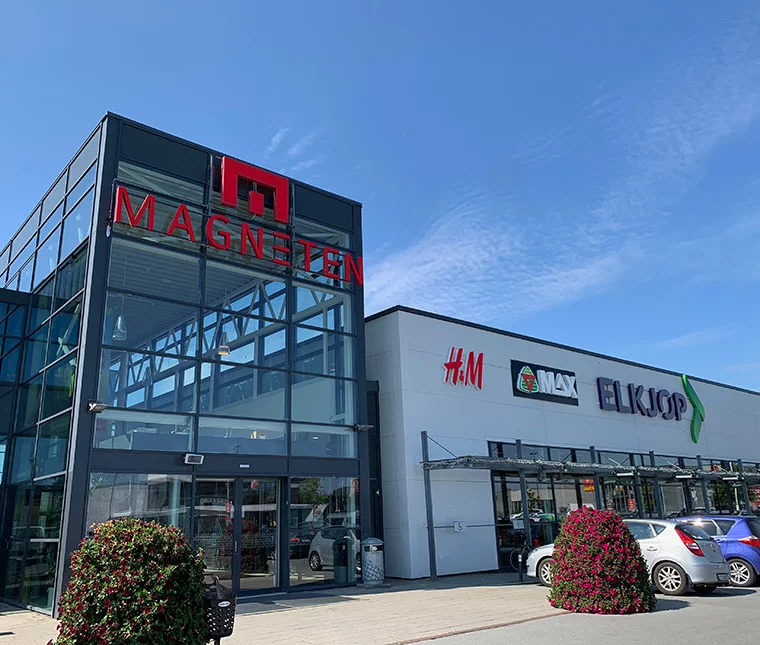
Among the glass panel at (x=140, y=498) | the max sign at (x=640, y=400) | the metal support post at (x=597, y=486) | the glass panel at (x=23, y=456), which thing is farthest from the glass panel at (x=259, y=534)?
the max sign at (x=640, y=400)

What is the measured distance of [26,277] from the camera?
17812mm

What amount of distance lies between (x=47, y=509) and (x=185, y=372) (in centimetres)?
366

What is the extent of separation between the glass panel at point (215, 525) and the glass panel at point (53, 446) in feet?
8.59

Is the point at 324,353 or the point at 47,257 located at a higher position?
the point at 47,257

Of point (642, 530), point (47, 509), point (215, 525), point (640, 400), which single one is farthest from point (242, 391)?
point (640, 400)

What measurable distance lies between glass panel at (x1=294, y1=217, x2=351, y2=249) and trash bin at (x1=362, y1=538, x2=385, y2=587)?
739 centimetres

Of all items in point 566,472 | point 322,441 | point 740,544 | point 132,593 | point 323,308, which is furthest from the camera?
point 566,472

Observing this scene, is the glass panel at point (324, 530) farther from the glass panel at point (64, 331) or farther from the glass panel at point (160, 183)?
the glass panel at point (160, 183)

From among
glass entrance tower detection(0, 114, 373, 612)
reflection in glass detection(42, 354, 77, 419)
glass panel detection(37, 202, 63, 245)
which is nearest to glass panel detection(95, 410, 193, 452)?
glass entrance tower detection(0, 114, 373, 612)

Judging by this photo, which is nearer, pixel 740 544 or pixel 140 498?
pixel 140 498

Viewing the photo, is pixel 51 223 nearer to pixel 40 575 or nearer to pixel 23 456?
pixel 23 456

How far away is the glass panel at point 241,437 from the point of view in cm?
1408

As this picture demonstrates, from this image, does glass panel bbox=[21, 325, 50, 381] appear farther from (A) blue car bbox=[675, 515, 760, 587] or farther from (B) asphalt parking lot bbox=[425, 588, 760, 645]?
(A) blue car bbox=[675, 515, 760, 587]

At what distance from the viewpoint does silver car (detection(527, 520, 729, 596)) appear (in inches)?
499
